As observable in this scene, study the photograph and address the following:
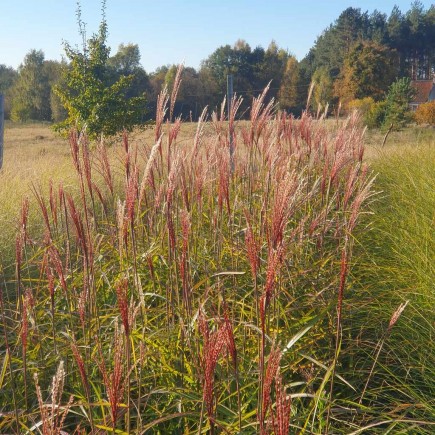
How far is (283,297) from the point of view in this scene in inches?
89.7

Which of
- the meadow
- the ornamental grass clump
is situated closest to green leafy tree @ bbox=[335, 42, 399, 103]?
the meadow

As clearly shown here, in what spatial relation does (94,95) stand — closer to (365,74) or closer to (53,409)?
(53,409)

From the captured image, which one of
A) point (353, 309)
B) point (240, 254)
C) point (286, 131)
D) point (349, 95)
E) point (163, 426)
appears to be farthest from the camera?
point (349, 95)

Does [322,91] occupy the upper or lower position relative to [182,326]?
upper

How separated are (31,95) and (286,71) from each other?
2082 centimetres

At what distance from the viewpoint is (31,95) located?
42.2m

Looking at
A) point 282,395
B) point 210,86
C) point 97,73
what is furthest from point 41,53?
point 282,395

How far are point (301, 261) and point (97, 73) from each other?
10193mm

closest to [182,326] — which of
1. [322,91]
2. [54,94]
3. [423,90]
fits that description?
[322,91]

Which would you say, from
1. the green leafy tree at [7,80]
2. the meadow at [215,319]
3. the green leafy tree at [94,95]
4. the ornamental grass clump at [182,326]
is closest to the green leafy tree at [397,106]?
Result: the green leafy tree at [94,95]

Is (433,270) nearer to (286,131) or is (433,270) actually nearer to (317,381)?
(317,381)

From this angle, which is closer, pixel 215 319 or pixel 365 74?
pixel 215 319

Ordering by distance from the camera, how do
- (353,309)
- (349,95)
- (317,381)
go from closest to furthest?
(317,381), (353,309), (349,95)

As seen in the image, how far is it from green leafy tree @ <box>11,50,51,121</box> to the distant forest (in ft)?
0.22
